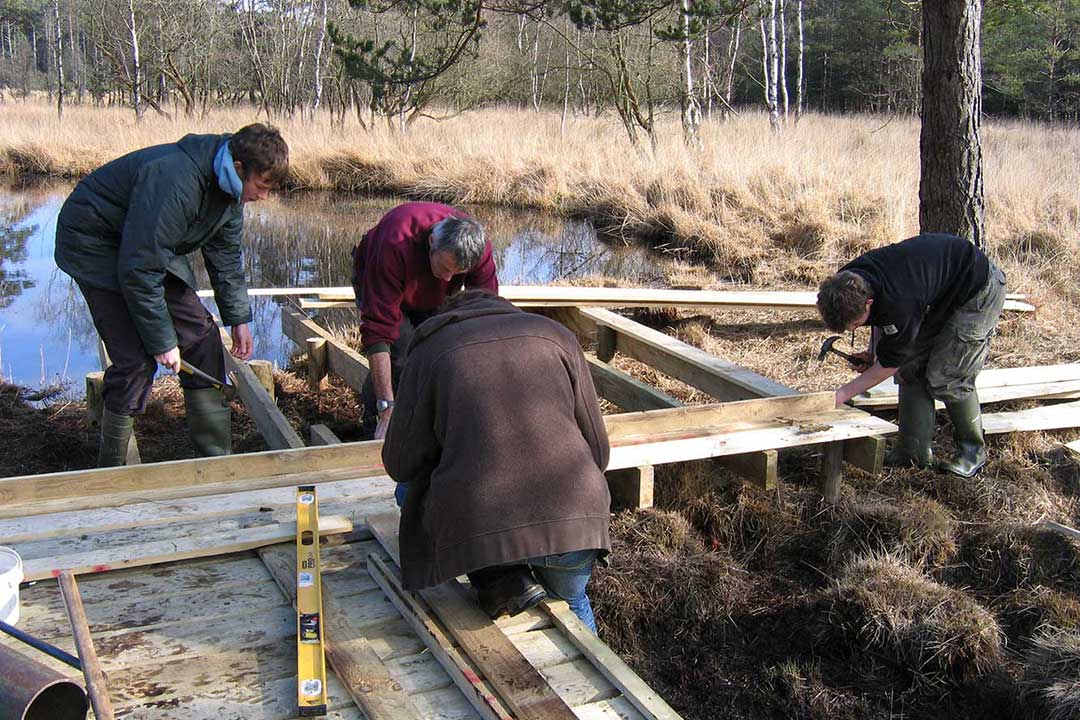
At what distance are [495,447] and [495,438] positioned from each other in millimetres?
23

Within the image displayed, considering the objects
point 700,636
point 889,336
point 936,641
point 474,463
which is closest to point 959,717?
point 936,641

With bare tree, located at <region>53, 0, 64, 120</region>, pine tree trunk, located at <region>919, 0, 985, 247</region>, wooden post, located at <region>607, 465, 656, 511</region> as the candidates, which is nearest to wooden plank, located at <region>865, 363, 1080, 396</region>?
pine tree trunk, located at <region>919, 0, 985, 247</region>

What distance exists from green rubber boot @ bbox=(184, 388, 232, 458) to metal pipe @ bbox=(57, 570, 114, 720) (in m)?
1.62

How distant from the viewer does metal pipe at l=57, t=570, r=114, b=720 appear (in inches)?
78.9

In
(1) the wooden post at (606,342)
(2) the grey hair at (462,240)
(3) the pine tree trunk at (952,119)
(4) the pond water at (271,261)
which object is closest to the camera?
(2) the grey hair at (462,240)

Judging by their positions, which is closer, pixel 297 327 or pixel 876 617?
pixel 876 617

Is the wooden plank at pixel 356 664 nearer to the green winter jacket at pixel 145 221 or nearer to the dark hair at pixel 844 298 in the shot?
the green winter jacket at pixel 145 221

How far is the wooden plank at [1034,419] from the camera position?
4673 millimetres

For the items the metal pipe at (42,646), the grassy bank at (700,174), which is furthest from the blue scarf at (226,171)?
the grassy bank at (700,174)

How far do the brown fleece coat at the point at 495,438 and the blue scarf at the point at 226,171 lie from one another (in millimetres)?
1419

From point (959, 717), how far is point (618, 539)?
1432 mm

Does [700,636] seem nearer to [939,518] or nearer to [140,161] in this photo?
[939,518]

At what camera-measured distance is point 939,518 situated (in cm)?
394

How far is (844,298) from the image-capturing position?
3.79 m
